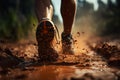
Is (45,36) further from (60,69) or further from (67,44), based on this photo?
(67,44)

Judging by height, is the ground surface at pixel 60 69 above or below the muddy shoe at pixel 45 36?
below

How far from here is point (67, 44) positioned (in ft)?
11.9

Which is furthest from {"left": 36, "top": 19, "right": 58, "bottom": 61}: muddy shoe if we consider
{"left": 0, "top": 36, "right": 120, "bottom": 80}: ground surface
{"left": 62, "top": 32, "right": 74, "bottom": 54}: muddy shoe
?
{"left": 62, "top": 32, "right": 74, "bottom": 54}: muddy shoe

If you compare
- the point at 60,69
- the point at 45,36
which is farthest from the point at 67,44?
the point at 60,69

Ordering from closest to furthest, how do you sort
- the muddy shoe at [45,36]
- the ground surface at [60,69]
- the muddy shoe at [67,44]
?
the ground surface at [60,69]
the muddy shoe at [45,36]
the muddy shoe at [67,44]

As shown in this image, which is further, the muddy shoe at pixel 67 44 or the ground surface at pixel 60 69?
the muddy shoe at pixel 67 44

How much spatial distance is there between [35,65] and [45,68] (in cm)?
19

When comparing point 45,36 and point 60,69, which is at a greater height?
point 45,36

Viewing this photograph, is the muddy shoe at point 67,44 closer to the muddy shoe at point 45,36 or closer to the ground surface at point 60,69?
the ground surface at point 60,69

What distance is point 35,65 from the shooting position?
2.93 meters

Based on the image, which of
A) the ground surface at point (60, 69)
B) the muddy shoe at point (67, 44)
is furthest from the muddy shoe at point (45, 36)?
the muddy shoe at point (67, 44)

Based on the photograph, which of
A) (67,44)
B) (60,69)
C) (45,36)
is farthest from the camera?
(67,44)

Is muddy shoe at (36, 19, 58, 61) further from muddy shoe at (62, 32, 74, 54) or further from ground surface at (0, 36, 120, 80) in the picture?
muddy shoe at (62, 32, 74, 54)

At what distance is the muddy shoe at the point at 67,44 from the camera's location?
3.61 meters
